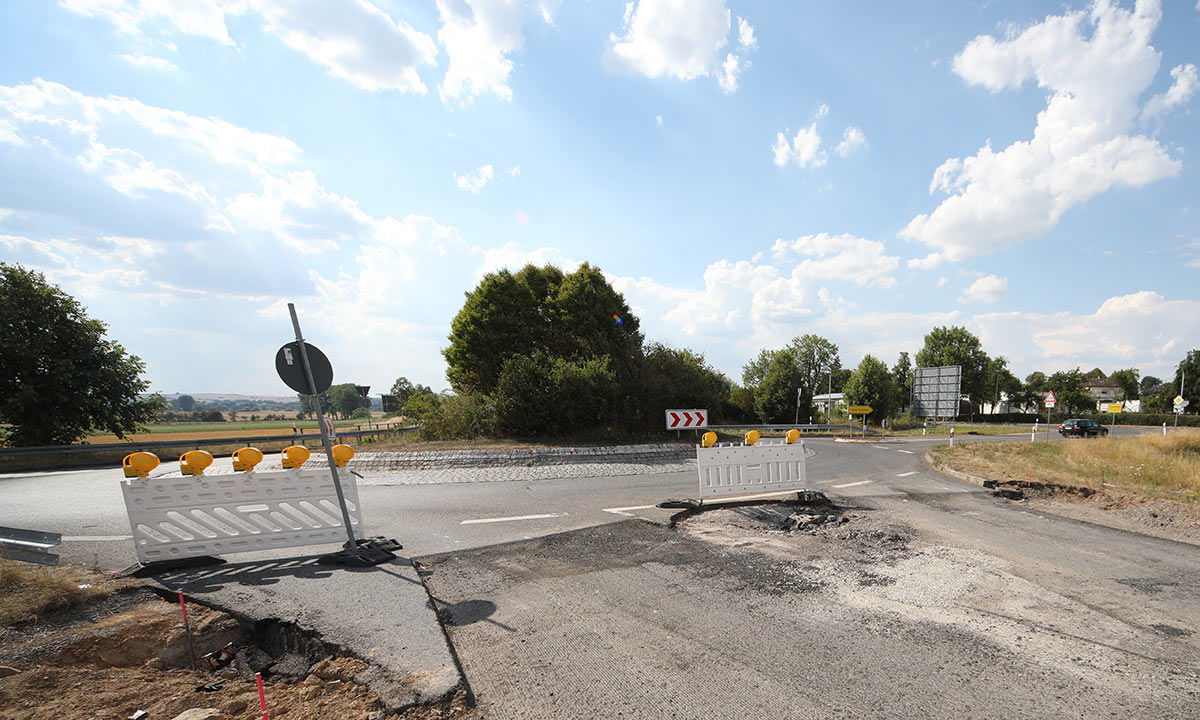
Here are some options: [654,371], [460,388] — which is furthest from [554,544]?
[460,388]

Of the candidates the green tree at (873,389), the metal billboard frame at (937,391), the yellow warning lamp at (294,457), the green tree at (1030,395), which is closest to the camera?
the yellow warning lamp at (294,457)

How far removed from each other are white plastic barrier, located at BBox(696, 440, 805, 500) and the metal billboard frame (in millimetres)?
26193

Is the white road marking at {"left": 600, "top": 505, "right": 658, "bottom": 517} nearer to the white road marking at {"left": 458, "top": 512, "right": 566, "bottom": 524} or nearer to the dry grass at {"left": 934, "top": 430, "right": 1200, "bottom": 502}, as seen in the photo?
the white road marking at {"left": 458, "top": 512, "right": 566, "bottom": 524}

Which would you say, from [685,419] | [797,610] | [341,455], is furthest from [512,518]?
[685,419]

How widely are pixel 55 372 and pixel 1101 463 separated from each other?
36475 millimetres

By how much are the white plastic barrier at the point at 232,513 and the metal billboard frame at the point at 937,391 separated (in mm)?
33745

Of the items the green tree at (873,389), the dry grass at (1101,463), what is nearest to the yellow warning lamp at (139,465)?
the dry grass at (1101,463)

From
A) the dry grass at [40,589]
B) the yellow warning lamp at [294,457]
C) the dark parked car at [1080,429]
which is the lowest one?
the dark parked car at [1080,429]

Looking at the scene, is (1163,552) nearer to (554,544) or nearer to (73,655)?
(554,544)

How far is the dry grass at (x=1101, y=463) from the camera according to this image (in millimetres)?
12070

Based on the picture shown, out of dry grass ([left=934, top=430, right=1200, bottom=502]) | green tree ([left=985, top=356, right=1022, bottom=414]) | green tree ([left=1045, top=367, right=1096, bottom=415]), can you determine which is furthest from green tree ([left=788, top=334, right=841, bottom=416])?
dry grass ([left=934, top=430, right=1200, bottom=502])

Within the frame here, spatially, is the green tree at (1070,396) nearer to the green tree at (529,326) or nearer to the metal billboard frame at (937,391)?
the metal billboard frame at (937,391)

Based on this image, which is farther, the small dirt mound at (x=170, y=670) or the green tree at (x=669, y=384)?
the green tree at (x=669, y=384)

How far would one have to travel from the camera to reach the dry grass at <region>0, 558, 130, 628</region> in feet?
13.1
